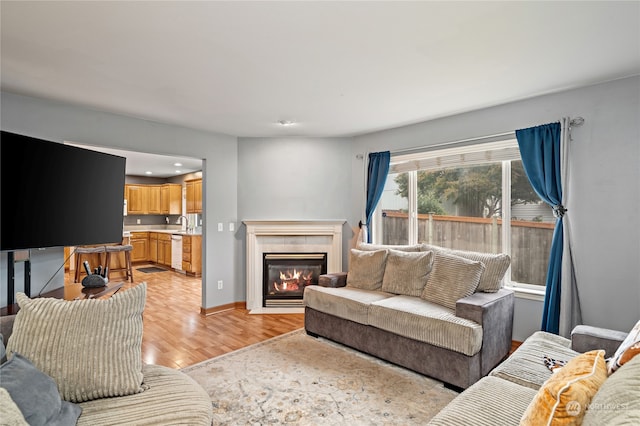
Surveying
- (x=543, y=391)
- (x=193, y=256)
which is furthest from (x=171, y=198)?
(x=543, y=391)

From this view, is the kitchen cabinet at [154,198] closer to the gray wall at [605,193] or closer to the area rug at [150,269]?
the area rug at [150,269]

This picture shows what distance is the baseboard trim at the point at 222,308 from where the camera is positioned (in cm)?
463

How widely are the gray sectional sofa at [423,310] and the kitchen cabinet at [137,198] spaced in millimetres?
6933

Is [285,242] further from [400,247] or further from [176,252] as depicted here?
[176,252]

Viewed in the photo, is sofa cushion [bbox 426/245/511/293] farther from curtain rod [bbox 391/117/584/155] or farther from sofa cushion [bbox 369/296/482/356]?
curtain rod [bbox 391/117/584/155]

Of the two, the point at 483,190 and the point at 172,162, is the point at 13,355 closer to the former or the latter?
the point at 483,190

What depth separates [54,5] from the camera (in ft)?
6.00

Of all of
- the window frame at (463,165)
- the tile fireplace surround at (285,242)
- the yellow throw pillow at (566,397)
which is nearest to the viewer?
the yellow throw pillow at (566,397)

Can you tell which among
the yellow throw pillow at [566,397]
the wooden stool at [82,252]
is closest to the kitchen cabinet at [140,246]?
the wooden stool at [82,252]

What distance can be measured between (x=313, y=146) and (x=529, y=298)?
3.23 metres

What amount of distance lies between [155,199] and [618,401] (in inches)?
386

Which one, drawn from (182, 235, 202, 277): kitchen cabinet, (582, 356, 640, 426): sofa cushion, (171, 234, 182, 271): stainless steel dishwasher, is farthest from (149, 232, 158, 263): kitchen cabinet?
(582, 356, 640, 426): sofa cushion

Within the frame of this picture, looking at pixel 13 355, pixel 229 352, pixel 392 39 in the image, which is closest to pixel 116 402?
pixel 13 355

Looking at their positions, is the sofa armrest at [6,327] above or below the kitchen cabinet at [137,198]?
below
